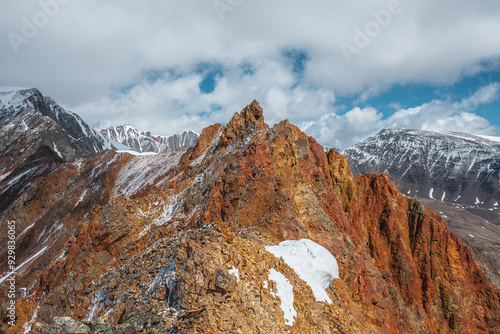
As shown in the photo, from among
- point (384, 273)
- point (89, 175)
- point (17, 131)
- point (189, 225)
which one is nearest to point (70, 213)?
point (89, 175)

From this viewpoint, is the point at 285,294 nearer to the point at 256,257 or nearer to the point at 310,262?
the point at 256,257

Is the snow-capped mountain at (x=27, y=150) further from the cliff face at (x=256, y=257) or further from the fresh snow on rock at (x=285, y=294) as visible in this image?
the fresh snow on rock at (x=285, y=294)

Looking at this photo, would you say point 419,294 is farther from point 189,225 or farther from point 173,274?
point 173,274

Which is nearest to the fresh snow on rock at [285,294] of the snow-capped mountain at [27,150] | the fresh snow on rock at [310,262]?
the fresh snow on rock at [310,262]

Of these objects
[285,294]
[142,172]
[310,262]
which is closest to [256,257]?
[285,294]

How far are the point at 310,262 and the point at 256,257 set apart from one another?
18.4ft

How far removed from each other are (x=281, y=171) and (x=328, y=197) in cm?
759

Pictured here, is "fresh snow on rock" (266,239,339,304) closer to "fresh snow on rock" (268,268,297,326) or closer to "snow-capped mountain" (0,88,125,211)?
"fresh snow on rock" (268,268,297,326)

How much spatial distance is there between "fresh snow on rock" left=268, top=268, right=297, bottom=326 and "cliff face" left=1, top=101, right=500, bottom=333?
6.6 inches

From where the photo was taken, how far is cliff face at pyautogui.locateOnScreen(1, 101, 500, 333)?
38.0 ft

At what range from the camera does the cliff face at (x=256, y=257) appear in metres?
11.6

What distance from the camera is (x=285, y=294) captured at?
46.0 ft

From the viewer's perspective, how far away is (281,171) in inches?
1172

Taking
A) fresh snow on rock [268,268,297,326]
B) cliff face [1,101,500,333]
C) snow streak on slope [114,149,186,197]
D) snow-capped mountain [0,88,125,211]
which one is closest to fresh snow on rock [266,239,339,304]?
cliff face [1,101,500,333]
